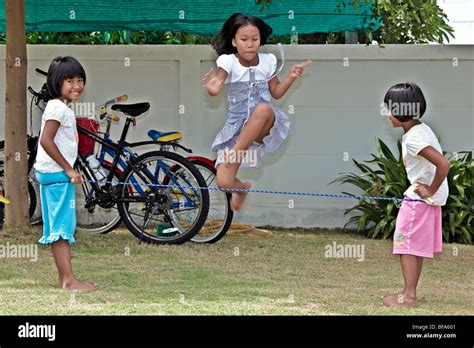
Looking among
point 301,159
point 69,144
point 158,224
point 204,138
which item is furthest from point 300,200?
point 69,144

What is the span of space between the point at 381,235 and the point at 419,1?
82.1 inches

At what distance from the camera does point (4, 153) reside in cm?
775

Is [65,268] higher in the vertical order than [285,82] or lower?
lower

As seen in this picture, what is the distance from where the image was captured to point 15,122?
7672 mm

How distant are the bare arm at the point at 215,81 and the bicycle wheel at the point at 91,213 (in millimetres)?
2291

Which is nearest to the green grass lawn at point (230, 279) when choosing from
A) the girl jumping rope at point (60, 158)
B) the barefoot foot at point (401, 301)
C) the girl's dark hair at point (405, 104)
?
the barefoot foot at point (401, 301)

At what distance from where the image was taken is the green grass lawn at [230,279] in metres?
5.23

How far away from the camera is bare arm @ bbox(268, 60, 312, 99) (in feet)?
18.1

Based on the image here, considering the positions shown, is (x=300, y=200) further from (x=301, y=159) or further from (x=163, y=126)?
(x=163, y=126)

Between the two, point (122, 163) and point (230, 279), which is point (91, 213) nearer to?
point (122, 163)

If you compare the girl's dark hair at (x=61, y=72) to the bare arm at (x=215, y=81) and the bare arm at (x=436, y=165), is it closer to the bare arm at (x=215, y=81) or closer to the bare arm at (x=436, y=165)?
the bare arm at (x=215, y=81)

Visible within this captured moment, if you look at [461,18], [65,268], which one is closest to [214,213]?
[65,268]

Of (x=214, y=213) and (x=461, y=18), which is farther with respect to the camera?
(x=461, y=18)

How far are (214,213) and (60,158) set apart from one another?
2739 mm
